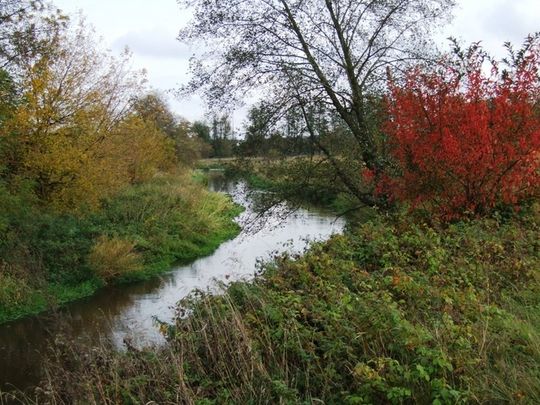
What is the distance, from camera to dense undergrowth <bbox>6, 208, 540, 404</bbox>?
4.13m

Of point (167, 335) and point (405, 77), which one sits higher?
point (405, 77)

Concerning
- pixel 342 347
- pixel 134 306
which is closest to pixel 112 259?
pixel 134 306

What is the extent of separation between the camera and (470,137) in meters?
9.08

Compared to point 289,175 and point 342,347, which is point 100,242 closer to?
point 289,175

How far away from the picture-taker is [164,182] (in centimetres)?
2934

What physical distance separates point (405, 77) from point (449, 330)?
8.05m

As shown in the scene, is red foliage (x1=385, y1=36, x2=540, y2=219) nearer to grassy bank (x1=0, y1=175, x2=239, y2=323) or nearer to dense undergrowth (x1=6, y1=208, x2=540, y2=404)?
dense undergrowth (x1=6, y1=208, x2=540, y2=404)

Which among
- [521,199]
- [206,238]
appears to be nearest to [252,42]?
[521,199]

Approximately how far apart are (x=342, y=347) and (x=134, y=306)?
33.9ft

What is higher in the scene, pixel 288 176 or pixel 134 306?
pixel 288 176

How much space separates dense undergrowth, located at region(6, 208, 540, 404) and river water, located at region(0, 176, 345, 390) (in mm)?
1219

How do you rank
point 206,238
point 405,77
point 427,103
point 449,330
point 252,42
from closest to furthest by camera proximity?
point 449,330 < point 427,103 < point 405,77 < point 252,42 < point 206,238

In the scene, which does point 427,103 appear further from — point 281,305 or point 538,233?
point 281,305

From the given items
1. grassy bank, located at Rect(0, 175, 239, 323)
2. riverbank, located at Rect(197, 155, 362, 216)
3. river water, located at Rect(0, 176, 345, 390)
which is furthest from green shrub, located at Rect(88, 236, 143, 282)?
riverbank, located at Rect(197, 155, 362, 216)
